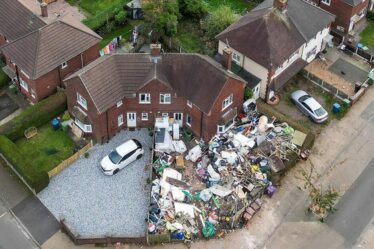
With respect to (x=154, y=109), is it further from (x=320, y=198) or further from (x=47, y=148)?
(x=320, y=198)

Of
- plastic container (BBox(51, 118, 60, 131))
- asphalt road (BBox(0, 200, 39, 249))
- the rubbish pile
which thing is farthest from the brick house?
asphalt road (BBox(0, 200, 39, 249))

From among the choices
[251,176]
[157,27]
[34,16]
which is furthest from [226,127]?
[34,16]

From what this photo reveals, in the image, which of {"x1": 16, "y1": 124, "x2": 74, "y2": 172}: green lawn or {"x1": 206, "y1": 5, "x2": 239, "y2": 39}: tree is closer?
{"x1": 16, "y1": 124, "x2": 74, "y2": 172}: green lawn

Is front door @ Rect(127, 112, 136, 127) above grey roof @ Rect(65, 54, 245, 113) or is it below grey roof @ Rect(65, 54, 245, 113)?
below

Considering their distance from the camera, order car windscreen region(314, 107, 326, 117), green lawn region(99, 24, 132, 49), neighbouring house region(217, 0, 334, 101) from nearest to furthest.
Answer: neighbouring house region(217, 0, 334, 101), car windscreen region(314, 107, 326, 117), green lawn region(99, 24, 132, 49)

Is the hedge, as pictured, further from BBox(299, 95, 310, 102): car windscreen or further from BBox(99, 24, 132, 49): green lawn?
BBox(299, 95, 310, 102): car windscreen

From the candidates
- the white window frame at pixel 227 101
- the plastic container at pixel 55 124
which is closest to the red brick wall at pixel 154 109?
the white window frame at pixel 227 101

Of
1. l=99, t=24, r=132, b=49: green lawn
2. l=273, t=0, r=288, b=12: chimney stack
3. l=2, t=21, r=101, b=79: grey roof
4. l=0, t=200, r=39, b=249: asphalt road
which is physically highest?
l=273, t=0, r=288, b=12: chimney stack
